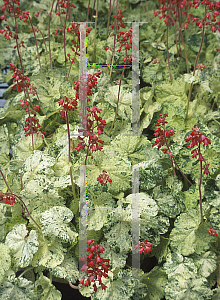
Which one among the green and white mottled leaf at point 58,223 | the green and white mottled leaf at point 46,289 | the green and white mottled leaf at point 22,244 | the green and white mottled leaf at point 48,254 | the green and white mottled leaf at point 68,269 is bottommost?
the green and white mottled leaf at point 46,289

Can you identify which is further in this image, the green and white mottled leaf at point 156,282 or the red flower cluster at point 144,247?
the green and white mottled leaf at point 156,282

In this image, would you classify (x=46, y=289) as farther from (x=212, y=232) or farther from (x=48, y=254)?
(x=212, y=232)

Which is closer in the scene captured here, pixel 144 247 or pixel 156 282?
pixel 144 247

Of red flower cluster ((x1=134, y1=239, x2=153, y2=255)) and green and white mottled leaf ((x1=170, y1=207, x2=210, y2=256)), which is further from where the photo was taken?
green and white mottled leaf ((x1=170, y1=207, x2=210, y2=256))

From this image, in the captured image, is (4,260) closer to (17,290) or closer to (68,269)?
(17,290)

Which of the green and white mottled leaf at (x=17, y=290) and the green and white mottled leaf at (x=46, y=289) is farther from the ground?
the green and white mottled leaf at (x=17, y=290)

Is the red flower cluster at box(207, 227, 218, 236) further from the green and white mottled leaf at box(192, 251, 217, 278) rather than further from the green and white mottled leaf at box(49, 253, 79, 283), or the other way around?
the green and white mottled leaf at box(49, 253, 79, 283)

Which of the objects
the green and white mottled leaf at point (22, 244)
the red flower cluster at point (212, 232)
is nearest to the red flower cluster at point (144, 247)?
the red flower cluster at point (212, 232)

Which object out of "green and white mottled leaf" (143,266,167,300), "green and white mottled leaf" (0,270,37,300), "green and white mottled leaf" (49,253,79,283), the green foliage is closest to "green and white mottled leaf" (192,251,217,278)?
the green foliage

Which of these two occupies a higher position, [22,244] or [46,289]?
[22,244]

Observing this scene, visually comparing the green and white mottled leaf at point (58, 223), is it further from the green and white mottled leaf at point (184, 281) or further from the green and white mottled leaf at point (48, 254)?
the green and white mottled leaf at point (184, 281)

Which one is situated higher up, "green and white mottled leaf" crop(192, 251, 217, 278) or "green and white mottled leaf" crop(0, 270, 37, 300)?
"green and white mottled leaf" crop(192, 251, 217, 278)

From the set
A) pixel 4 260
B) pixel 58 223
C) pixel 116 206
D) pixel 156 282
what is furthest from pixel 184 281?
pixel 4 260

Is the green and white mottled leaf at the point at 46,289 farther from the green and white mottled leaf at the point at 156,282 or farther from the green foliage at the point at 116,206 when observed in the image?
the green and white mottled leaf at the point at 156,282
